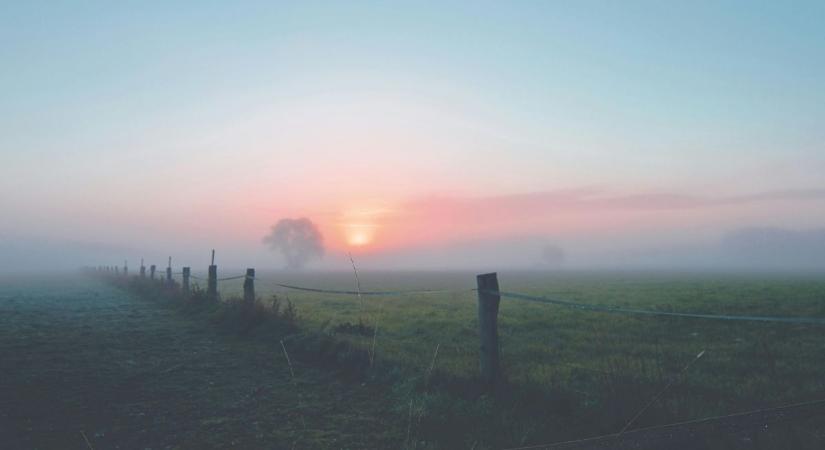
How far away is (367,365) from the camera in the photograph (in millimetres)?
7848

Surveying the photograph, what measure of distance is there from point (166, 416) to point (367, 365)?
2992 millimetres

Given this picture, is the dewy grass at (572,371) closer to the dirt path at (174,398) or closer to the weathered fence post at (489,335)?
the weathered fence post at (489,335)

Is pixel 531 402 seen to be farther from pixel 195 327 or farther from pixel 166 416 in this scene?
pixel 195 327

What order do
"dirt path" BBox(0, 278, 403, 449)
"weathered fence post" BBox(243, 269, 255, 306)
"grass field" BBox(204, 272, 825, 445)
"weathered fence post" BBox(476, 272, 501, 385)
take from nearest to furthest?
"dirt path" BBox(0, 278, 403, 449) < "grass field" BBox(204, 272, 825, 445) < "weathered fence post" BBox(476, 272, 501, 385) < "weathered fence post" BBox(243, 269, 255, 306)

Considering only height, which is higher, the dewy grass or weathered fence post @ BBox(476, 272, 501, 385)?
weathered fence post @ BBox(476, 272, 501, 385)

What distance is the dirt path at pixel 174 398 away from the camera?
5.05 m

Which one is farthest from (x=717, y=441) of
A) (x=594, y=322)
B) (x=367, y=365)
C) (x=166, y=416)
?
(x=594, y=322)

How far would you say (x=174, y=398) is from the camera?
654 cm

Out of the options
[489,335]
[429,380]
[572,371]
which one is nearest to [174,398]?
[429,380]

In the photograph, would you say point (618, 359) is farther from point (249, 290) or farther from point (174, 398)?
point (249, 290)

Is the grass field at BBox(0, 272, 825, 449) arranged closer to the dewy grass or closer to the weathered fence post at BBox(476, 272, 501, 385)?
the dewy grass

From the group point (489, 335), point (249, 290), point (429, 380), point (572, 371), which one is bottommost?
point (572, 371)

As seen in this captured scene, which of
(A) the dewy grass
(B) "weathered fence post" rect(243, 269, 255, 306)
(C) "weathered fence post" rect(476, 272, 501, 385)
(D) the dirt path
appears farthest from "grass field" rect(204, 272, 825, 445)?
(B) "weathered fence post" rect(243, 269, 255, 306)

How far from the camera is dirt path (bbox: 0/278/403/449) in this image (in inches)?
199
